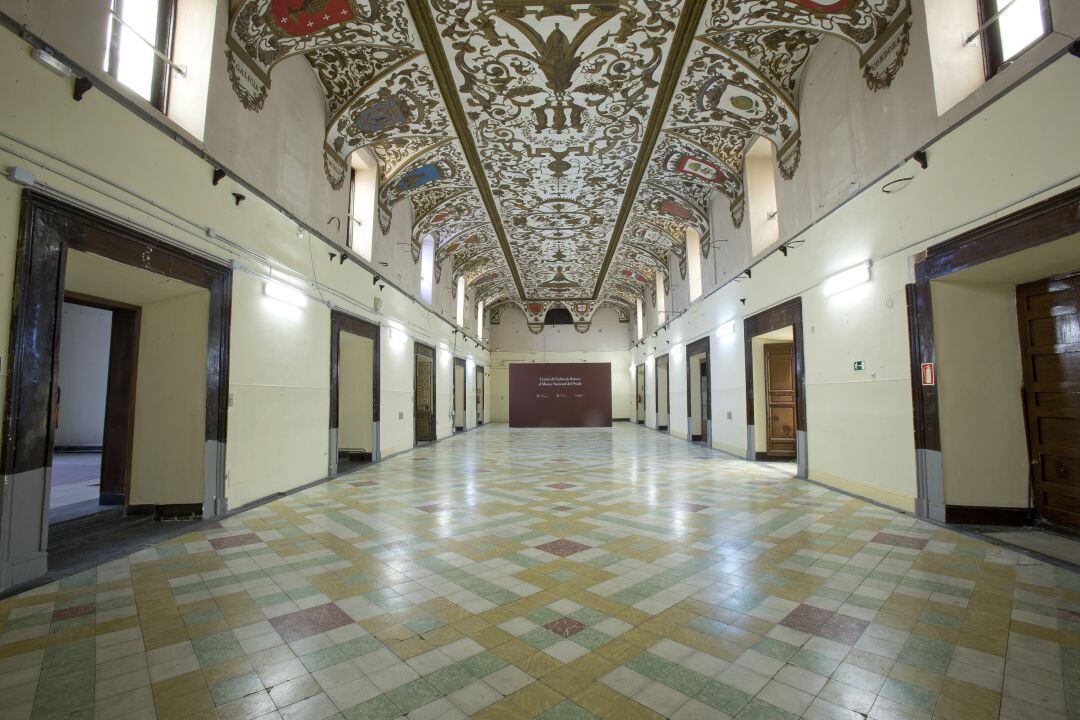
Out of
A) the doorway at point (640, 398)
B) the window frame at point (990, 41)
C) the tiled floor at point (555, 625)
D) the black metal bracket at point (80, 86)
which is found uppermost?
the window frame at point (990, 41)

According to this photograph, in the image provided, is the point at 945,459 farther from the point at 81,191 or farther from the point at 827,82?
the point at 81,191

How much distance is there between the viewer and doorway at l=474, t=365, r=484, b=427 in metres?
20.2

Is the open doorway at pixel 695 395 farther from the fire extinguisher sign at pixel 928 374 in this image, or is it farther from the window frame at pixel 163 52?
the window frame at pixel 163 52

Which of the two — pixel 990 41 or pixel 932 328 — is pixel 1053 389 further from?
pixel 990 41

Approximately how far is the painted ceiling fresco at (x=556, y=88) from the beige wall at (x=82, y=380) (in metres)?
7.27

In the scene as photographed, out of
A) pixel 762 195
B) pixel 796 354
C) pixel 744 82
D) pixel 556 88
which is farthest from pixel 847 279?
pixel 556 88

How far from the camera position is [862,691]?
74.1 inches

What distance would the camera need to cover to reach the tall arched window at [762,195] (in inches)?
324

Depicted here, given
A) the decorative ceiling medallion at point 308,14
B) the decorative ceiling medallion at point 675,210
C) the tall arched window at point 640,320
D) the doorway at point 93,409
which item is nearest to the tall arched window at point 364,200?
the decorative ceiling medallion at point 308,14

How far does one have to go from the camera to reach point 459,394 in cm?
1694

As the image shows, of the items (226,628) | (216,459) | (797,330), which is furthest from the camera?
(797,330)

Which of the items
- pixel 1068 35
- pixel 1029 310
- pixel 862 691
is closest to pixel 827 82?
pixel 1068 35

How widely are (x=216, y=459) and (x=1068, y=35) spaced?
7682mm

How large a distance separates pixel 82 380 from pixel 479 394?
42.0 ft
